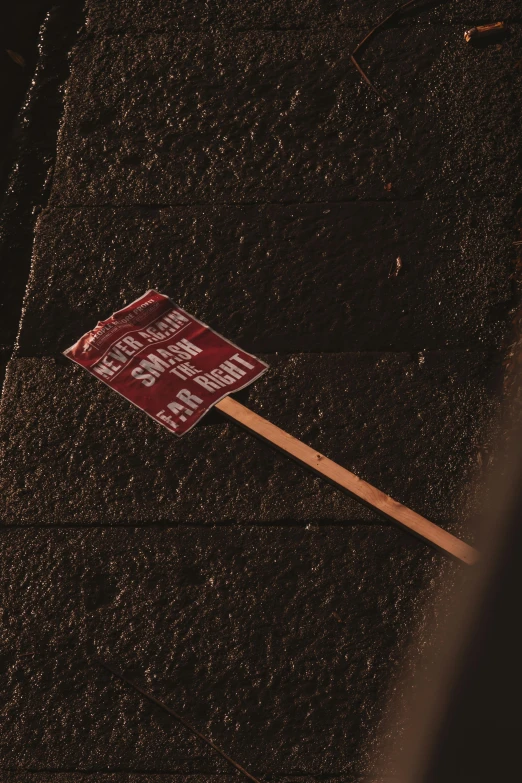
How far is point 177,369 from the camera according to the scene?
2.96 metres

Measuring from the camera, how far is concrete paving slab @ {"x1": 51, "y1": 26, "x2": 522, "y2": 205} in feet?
11.4

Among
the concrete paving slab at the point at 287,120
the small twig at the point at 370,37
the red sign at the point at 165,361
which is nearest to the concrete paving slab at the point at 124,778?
the red sign at the point at 165,361

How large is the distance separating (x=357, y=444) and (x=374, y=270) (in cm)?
77

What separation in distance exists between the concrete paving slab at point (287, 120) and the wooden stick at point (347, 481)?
3.52 ft

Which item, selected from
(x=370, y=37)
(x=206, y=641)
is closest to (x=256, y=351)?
(x=206, y=641)

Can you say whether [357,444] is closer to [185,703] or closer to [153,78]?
[185,703]

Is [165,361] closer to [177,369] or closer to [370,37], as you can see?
[177,369]

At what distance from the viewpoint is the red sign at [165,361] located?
289cm

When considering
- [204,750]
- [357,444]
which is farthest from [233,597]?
[357,444]

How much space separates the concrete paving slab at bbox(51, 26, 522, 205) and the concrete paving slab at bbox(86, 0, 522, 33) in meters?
0.08

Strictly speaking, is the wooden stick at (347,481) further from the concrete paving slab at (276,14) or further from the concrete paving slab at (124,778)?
the concrete paving slab at (276,14)

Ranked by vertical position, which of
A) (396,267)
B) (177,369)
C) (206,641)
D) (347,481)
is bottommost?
(206,641)

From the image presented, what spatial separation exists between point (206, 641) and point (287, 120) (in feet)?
7.50

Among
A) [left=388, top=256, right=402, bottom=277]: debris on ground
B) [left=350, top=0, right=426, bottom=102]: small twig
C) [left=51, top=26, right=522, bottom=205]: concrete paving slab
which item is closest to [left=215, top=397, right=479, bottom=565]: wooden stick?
[left=388, top=256, right=402, bottom=277]: debris on ground
